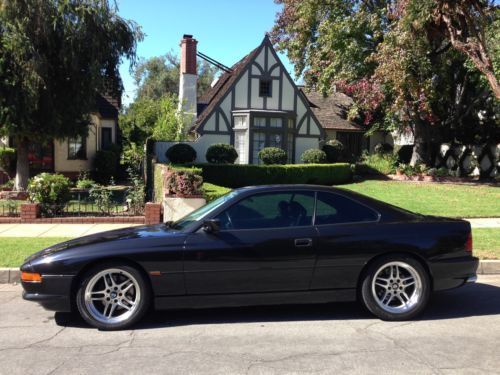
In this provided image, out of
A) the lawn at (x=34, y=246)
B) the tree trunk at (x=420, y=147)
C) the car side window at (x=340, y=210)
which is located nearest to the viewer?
the car side window at (x=340, y=210)

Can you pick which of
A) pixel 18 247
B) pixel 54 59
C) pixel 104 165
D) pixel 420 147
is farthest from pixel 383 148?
pixel 18 247

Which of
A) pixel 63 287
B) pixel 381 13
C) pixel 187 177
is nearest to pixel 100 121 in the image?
pixel 381 13

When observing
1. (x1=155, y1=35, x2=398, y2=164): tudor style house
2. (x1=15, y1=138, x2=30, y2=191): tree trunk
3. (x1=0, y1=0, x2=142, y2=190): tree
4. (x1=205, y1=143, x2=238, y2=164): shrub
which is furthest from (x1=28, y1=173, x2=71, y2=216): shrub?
(x1=155, y1=35, x2=398, y2=164): tudor style house

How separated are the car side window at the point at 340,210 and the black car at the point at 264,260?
0.04ft

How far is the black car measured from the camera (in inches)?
196

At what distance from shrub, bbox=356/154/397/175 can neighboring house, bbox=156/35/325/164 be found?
3.67 metres

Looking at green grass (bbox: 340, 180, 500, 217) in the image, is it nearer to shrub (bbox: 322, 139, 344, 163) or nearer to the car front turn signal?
shrub (bbox: 322, 139, 344, 163)

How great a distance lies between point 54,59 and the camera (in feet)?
51.2

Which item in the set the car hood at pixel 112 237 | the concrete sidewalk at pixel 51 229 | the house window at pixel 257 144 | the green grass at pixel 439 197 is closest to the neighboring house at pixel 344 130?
the house window at pixel 257 144

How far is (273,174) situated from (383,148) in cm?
1074

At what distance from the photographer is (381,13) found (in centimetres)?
2325

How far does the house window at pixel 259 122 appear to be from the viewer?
25288mm

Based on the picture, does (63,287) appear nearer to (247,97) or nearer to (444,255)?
(444,255)

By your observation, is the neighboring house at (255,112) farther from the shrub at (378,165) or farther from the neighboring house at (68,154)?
the neighboring house at (68,154)
